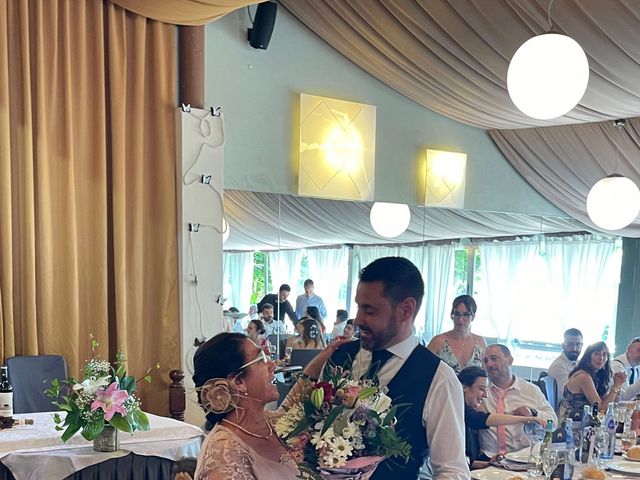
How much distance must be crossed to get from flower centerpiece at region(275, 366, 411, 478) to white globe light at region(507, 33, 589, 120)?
1777 millimetres

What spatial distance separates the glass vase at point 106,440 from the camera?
→ 11.8 ft

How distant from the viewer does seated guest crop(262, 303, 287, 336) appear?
19.6ft

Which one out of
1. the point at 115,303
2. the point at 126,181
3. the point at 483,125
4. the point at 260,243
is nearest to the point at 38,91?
the point at 126,181

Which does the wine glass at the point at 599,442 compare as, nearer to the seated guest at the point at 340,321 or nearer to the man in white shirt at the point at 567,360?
the man in white shirt at the point at 567,360

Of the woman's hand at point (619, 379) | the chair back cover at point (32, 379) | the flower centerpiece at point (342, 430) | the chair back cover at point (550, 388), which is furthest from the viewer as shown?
the chair back cover at point (550, 388)

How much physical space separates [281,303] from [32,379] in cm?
199

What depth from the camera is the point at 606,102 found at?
6109 mm

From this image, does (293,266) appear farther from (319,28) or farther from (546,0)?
(546,0)

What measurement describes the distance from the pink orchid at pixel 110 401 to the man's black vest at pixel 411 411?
5.99 feet

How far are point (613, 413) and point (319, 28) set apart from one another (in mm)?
3614

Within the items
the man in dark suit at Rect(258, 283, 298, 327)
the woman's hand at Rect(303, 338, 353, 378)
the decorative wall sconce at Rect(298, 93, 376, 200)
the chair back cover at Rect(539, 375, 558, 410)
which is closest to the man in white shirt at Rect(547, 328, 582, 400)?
the chair back cover at Rect(539, 375, 558, 410)

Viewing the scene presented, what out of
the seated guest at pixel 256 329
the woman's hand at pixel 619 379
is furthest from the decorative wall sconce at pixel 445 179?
the woman's hand at pixel 619 379

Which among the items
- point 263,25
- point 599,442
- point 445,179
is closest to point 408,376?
point 599,442

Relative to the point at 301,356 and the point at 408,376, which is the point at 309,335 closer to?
the point at 301,356
